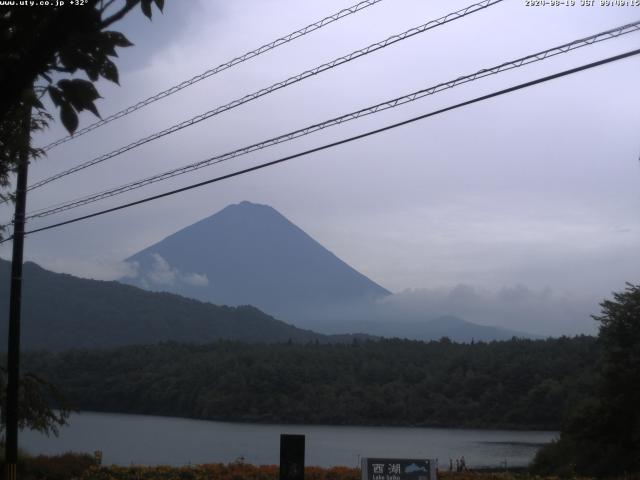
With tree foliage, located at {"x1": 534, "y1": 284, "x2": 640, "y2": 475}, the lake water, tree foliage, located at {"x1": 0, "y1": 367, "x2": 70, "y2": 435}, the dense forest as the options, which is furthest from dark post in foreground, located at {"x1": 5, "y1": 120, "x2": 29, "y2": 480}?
the dense forest

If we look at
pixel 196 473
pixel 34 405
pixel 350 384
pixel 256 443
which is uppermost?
pixel 350 384

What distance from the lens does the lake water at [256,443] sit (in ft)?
87.2

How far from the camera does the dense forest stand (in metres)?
45.3

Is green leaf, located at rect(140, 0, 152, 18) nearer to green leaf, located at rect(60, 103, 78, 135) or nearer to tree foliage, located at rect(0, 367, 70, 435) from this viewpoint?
green leaf, located at rect(60, 103, 78, 135)

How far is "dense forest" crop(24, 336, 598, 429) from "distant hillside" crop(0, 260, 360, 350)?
1149 inches

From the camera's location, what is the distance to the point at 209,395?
52.4 meters

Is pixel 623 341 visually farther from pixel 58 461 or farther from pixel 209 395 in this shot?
pixel 209 395

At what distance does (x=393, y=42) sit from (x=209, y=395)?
4490 cm

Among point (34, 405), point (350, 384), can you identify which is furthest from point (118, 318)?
point (34, 405)

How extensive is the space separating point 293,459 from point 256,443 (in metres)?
23.5

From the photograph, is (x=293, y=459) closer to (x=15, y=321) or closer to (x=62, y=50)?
(x=15, y=321)

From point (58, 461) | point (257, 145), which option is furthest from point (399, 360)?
point (257, 145)

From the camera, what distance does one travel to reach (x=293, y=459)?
1107 centimetres

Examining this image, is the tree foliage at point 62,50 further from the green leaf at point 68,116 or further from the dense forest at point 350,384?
the dense forest at point 350,384
